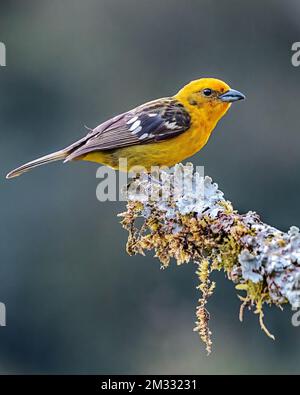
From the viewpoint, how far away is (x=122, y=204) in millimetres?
11641

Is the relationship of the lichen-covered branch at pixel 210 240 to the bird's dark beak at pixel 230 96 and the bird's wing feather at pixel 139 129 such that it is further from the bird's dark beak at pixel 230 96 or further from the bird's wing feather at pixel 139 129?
the bird's dark beak at pixel 230 96

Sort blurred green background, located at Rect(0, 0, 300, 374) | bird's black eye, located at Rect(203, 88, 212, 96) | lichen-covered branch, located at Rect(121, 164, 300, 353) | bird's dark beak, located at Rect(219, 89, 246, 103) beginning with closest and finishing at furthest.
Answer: lichen-covered branch, located at Rect(121, 164, 300, 353) < bird's dark beak, located at Rect(219, 89, 246, 103) < bird's black eye, located at Rect(203, 88, 212, 96) < blurred green background, located at Rect(0, 0, 300, 374)

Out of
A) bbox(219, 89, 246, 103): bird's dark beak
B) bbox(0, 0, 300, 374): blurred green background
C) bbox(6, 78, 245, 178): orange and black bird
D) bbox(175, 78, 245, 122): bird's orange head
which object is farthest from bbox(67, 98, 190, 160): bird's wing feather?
bbox(0, 0, 300, 374): blurred green background

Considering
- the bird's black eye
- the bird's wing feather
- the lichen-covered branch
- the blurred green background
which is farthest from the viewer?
the blurred green background

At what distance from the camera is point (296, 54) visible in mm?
12328

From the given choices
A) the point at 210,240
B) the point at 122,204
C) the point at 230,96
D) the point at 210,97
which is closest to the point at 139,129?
the point at 210,97

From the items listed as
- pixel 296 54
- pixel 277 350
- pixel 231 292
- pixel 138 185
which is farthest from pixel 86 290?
pixel 138 185

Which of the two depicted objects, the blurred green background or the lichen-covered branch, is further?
the blurred green background

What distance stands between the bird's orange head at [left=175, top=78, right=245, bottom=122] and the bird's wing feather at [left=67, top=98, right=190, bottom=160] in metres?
0.11

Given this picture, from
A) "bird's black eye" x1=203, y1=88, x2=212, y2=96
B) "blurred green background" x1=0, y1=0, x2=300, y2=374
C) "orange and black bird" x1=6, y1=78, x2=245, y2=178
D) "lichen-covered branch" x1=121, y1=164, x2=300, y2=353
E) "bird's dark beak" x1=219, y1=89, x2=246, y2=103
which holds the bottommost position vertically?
"lichen-covered branch" x1=121, y1=164, x2=300, y2=353

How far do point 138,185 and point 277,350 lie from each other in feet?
24.6

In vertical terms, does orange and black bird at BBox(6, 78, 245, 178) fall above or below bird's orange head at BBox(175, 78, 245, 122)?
below

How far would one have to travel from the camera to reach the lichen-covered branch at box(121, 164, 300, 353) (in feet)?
12.9

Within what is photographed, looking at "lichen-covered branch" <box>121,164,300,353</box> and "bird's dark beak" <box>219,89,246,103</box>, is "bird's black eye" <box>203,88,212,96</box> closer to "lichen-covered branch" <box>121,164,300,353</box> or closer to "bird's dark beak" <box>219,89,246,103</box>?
"bird's dark beak" <box>219,89,246,103</box>
